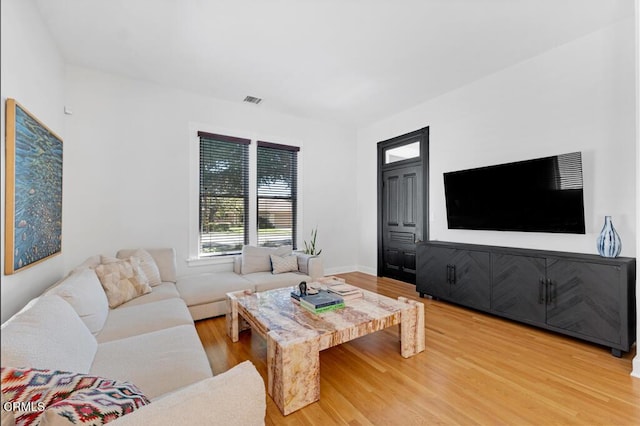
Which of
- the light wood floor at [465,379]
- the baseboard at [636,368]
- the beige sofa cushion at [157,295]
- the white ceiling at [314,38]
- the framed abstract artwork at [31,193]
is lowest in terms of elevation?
the light wood floor at [465,379]

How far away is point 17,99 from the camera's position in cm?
181

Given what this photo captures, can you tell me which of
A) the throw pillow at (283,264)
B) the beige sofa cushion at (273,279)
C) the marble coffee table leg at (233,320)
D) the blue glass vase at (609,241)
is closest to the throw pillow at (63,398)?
the marble coffee table leg at (233,320)

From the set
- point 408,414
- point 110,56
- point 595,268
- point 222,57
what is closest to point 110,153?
point 110,56

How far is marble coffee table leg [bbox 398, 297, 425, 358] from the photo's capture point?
7.67ft

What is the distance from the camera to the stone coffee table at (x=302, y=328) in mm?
1766

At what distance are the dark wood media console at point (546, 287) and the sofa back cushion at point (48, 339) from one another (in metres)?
3.37

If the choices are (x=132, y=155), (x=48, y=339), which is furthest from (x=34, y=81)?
(x=48, y=339)

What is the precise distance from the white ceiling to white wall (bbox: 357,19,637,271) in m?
0.19

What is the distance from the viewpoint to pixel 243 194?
434cm

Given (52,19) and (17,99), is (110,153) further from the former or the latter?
(17,99)

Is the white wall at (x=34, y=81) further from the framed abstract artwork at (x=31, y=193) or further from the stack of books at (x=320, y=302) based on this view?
the stack of books at (x=320, y=302)

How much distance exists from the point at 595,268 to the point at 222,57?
3.94 meters

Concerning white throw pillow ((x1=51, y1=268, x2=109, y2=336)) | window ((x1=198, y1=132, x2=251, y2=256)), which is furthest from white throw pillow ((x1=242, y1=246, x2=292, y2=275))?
white throw pillow ((x1=51, y1=268, x2=109, y2=336))

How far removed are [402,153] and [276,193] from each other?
215 cm
